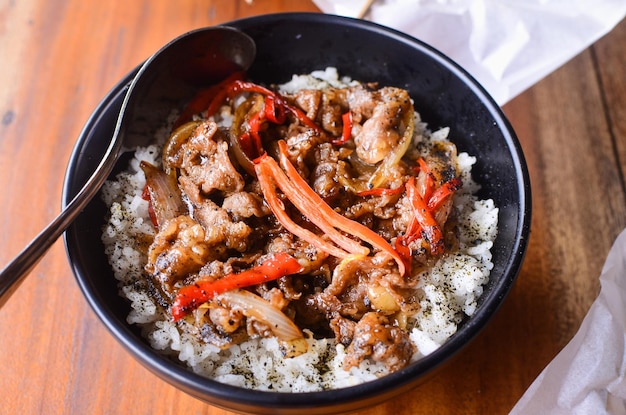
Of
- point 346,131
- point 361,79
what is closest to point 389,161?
point 346,131

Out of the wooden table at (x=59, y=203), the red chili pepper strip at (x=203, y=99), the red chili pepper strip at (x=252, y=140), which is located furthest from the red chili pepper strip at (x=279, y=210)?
the wooden table at (x=59, y=203)

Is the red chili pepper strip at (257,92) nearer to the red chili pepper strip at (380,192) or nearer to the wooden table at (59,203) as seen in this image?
the red chili pepper strip at (380,192)

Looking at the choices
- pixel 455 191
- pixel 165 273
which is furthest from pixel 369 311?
pixel 165 273

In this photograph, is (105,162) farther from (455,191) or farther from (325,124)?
(455,191)

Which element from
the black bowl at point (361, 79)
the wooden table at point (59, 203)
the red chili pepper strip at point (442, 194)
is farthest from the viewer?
the wooden table at point (59, 203)

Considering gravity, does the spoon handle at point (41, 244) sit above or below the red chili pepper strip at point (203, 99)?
below

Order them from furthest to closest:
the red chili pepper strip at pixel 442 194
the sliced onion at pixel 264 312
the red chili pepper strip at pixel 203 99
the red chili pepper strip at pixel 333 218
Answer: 1. the red chili pepper strip at pixel 203 99
2. the red chili pepper strip at pixel 442 194
3. the red chili pepper strip at pixel 333 218
4. the sliced onion at pixel 264 312

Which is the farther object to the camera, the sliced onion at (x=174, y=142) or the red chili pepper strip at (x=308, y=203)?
the sliced onion at (x=174, y=142)

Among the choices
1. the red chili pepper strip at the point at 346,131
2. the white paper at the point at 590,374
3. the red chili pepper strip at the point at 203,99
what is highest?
the red chili pepper strip at the point at 203,99

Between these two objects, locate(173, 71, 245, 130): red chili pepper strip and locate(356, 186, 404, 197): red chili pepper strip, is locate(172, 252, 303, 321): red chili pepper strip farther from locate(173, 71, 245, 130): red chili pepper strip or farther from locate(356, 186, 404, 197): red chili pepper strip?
locate(173, 71, 245, 130): red chili pepper strip
